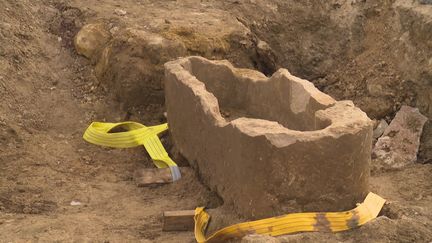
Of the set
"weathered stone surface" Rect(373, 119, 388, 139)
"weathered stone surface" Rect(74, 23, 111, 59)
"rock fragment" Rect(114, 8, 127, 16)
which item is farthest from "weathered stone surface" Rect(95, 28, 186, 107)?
"weathered stone surface" Rect(373, 119, 388, 139)

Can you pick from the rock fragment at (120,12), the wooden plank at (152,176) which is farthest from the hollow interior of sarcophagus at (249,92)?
the rock fragment at (120,12)

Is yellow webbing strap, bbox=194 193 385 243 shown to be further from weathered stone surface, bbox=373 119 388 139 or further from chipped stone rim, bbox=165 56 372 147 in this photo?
weathered stone surface, bbox=373 119 388 139

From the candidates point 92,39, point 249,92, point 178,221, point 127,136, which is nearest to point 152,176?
point 127,136

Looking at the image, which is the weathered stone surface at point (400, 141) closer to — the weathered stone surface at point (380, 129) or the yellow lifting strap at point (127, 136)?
the weathered stone surface at point (380, 129)

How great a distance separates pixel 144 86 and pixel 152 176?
1.24 metres

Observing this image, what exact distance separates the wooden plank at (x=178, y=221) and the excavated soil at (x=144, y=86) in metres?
0.06

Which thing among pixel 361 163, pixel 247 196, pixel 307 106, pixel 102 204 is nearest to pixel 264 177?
pixel 247 196

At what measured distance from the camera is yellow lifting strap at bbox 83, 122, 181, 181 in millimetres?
6012

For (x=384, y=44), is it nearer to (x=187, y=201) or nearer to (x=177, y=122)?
(x=177, y=122)

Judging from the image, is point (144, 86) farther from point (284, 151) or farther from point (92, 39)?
point (284, 151)

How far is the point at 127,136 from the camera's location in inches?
243

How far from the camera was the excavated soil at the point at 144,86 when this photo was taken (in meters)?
4.76

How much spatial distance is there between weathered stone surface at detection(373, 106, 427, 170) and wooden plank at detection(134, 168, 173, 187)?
70.2 inches

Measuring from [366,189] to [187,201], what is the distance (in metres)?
1.41
